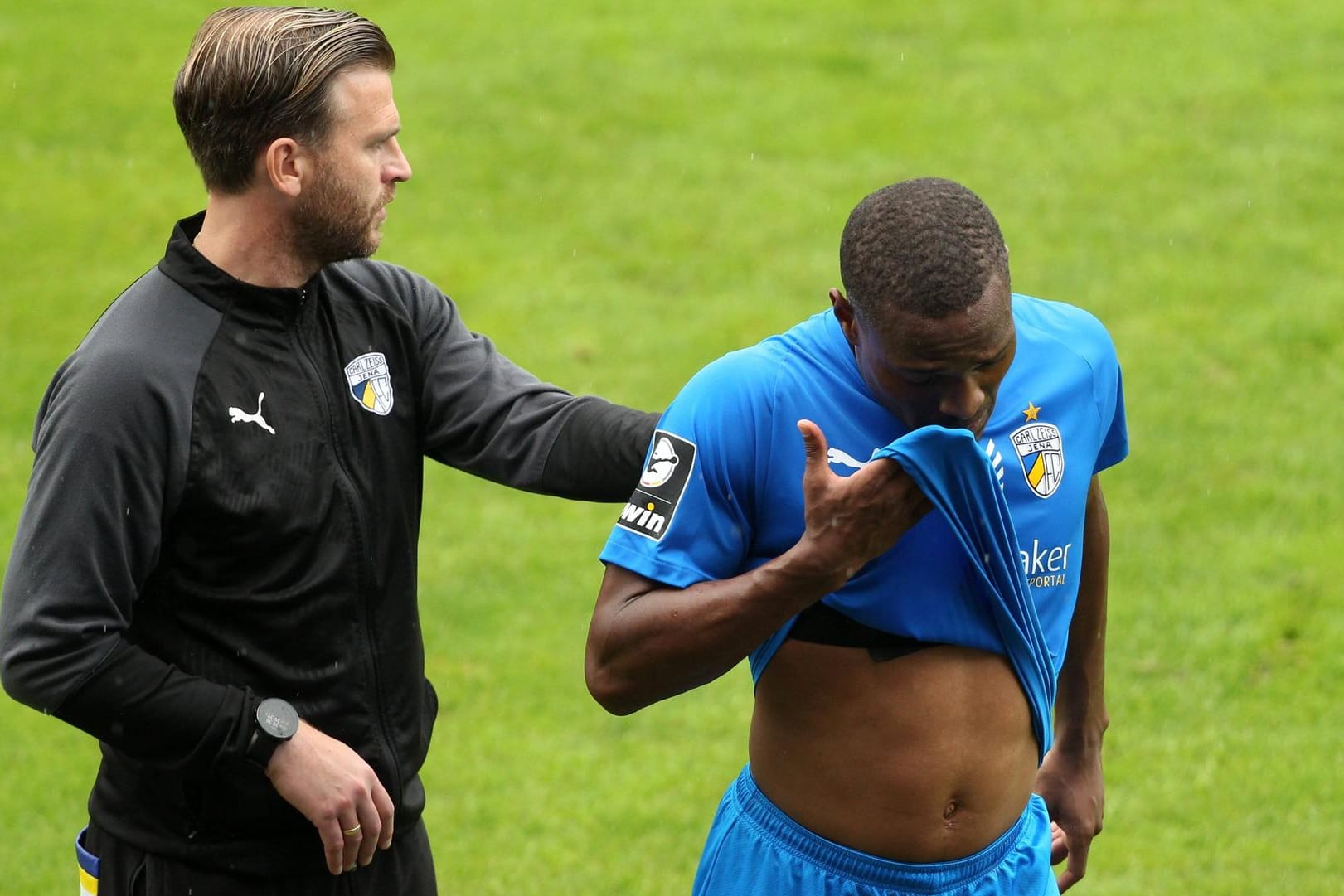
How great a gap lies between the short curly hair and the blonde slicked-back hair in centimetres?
105

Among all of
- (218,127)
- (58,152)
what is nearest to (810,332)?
(218,127)

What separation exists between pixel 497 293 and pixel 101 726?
7.05 m

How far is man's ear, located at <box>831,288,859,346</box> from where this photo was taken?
301 centimetres

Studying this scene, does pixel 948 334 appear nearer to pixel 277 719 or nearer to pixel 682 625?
pixel 682 625

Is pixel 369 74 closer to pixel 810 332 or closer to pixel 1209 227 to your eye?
pixel 810 332

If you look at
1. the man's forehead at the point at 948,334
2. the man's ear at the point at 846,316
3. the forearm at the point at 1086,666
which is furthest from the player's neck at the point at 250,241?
the forearm at the point at 1086,666

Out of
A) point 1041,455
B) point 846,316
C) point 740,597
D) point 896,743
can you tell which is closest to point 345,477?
point 740,597

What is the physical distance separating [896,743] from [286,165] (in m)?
1.57

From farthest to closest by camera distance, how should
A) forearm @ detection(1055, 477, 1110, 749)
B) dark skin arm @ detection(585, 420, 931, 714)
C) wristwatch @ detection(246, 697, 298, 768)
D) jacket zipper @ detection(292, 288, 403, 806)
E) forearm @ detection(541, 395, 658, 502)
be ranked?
forearm @ detection(1055, 477, 1110, 749)
forearm @ detection(541, 395, 658, 502)
jacket zipper @ detection(292, 288, 403, 806)
wristwatch @ detection(246, 697, 298, 768)
dark skin arm @ detection(585, 420, 931, 714)

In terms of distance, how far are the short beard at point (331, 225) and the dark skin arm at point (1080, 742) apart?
1675mm

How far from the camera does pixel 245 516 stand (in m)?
3.15

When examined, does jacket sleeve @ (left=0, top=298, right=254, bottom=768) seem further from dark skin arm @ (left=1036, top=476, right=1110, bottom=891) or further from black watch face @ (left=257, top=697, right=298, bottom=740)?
dark skin arm @ (left=1036, top=476, right=1110, bottom=891)

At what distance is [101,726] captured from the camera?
9.96 ft

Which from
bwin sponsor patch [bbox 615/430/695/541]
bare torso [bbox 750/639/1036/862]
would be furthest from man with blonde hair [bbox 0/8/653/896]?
bare torso [bbox 750/639/1036/862]
